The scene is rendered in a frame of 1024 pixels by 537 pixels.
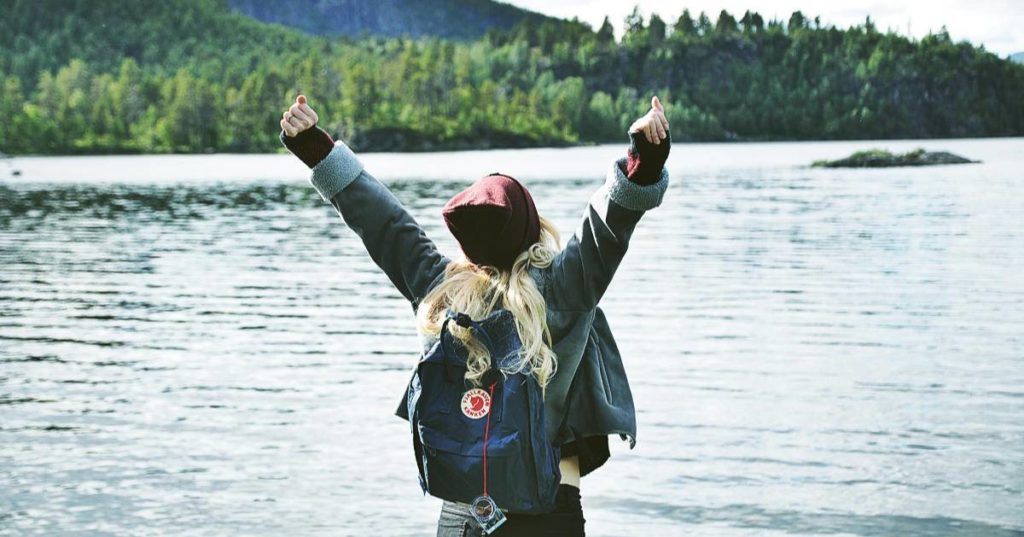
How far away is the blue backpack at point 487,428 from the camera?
3.14 m

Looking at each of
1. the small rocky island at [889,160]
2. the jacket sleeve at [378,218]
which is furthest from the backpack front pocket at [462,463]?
the small rocky island at [889,160]

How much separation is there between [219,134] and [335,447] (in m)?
182

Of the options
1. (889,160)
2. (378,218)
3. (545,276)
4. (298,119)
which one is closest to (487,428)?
(545,276)

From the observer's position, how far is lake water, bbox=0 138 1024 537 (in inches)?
358

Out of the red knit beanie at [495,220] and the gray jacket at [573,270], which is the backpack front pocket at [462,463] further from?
the red knit beanie at [495,220]

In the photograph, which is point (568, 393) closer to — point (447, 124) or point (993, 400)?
point (993, 400)

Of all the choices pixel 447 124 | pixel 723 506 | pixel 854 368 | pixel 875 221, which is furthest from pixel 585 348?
pixel 447 124

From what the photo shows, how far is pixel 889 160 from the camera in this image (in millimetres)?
93625

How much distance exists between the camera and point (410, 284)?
11.7 ft

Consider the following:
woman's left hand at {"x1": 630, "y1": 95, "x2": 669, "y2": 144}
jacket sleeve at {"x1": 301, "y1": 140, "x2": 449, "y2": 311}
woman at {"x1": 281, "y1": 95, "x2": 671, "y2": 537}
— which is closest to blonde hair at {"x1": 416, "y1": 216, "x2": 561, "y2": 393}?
woman at {"x1": 281, "y1": 95, "x2": 671, "y2": 537}

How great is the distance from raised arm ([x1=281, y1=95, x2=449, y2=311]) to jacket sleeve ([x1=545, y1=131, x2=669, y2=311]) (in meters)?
0.44

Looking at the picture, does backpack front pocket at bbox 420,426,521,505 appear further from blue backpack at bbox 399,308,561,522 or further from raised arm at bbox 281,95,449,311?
raised arm at bbox 281,95,449,311

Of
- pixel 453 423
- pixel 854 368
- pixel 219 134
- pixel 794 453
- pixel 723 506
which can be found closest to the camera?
pixel 453 423

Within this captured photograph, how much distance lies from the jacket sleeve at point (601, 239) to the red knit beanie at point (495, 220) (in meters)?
0.13
